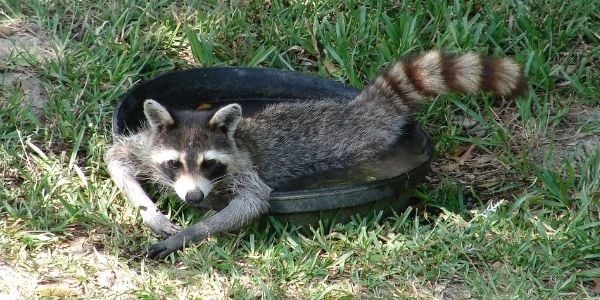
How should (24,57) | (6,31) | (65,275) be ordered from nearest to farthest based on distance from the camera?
(65,275), (24,57), (6,31)

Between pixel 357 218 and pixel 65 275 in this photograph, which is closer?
pixel 65 275

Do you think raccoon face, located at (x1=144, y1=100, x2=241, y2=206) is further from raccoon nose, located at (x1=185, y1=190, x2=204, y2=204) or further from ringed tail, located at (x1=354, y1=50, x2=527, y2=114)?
ringed tail, located at (x1=354, y1=50, x2=527, y2=114)

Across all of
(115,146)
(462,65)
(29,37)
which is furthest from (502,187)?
(29,37)

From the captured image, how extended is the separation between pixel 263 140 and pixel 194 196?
84cm

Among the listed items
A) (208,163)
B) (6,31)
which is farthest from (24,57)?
(208,163)

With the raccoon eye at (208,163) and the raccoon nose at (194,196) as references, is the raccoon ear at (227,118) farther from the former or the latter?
the raccoon nose at (194,196)

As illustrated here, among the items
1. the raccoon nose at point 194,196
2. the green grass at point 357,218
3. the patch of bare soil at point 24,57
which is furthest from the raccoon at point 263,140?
the patch of bare soil at point 24,57

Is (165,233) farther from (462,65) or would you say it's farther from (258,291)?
(462,65)

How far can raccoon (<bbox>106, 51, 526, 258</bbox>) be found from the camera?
530 centimetres

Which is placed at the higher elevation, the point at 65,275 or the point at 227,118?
the point at 227,118

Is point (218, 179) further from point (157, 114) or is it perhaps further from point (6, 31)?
point (6, 31)

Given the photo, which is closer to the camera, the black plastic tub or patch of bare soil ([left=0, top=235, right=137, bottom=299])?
patch of bare soil ([left=0, top=235, right=137, bottom=299])

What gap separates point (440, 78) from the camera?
19.8 ft

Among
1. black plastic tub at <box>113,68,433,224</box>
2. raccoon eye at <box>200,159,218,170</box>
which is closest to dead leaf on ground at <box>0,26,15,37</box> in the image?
black plastic tub at <box>113,68,433,224</box>
